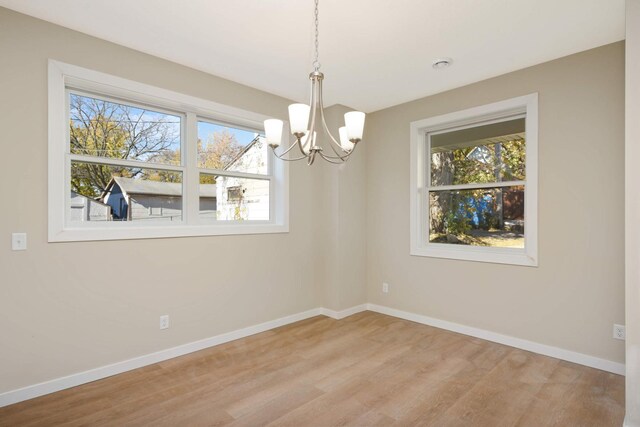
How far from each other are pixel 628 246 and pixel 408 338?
2.00m

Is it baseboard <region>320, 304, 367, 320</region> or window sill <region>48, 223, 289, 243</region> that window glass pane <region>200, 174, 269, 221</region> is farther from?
baseboard <region>320, 304, 367, 320</region>

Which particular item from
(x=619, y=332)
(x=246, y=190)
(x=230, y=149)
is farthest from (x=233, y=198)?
(x=619, y=332)

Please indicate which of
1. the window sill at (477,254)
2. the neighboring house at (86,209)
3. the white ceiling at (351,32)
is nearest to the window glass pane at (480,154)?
the white ceiling at (351,32)

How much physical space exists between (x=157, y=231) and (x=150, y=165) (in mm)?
570

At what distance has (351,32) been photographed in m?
2.51

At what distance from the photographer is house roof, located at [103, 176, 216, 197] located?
9.25 ft

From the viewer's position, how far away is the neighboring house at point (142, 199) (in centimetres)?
279

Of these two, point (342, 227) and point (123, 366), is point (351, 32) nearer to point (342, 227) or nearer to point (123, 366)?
point (342, 227)

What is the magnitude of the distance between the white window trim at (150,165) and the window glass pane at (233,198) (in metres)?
0.07

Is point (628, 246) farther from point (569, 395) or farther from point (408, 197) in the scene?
point (408, 197)

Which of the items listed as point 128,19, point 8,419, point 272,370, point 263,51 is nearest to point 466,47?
point 263,51

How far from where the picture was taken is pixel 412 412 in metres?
2.15

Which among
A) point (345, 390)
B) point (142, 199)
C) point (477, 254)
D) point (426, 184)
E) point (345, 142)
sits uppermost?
point (345, 142)

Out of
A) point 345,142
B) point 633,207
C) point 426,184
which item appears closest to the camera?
point 633,207
